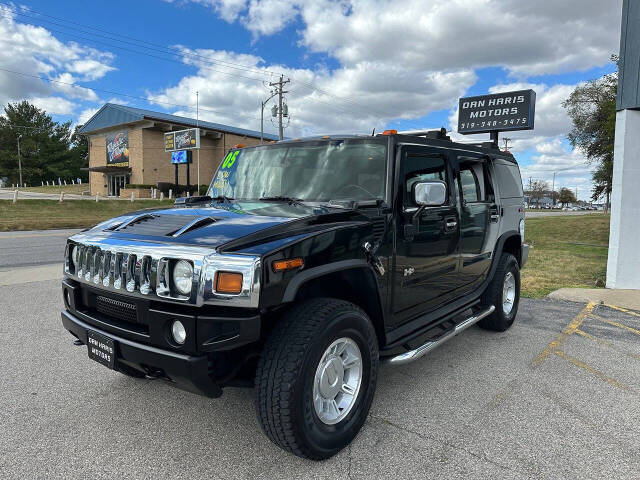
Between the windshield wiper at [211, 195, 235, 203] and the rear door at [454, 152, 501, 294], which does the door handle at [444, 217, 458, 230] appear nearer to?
the rear door at [454, 152, 501, 294]

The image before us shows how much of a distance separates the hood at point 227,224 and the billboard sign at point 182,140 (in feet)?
128

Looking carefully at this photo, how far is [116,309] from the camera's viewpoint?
2.68m

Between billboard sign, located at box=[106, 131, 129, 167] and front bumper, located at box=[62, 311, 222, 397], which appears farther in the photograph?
billboard sign, located at box=[106, 131, 129, 167]

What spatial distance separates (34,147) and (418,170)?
82.7 m

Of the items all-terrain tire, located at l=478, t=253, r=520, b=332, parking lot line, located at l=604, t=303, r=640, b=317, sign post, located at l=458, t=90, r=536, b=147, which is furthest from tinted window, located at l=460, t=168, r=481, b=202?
sign post, located at l=458, t=90, r=536, b=147

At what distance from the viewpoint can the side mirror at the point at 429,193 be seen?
123 inches

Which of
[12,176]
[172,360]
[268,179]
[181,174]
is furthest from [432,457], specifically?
[12,176]

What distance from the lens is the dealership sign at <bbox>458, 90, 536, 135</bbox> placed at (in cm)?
1445

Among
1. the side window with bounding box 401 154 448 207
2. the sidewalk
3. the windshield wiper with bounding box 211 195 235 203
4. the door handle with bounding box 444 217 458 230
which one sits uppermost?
the side window with bounding box 401 154 448 207

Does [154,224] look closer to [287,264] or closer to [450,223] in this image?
[287,264]

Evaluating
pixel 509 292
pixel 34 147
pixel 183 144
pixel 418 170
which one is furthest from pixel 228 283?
pixel 34 147

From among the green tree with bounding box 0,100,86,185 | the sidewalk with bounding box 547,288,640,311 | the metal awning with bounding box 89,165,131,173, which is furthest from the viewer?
the green tree with bounding box 0,100,86,185

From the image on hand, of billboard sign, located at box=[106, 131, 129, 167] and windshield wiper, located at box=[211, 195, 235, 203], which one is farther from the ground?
billboard sign, located at box=[106, 131, 129, 167]

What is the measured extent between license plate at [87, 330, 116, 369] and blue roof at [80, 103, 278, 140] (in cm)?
4698
